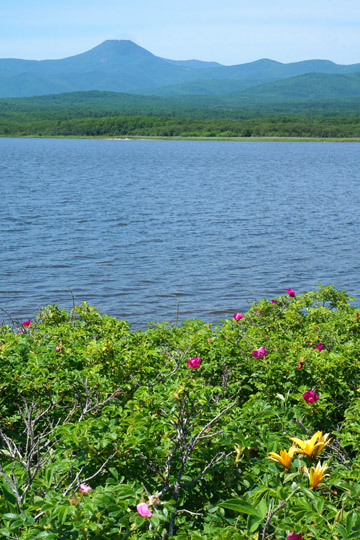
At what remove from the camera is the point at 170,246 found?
20609 millimetres

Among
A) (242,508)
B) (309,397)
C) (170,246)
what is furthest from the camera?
(170,246)

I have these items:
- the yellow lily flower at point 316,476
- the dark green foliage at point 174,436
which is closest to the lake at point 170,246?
the dark green foliage at point 174,436

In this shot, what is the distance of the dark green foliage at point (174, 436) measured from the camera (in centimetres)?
266

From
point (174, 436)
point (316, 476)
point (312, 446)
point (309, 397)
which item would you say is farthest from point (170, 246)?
point (316, 476)

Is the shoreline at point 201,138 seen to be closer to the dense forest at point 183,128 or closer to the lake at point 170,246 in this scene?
the dense forest at point 183,128

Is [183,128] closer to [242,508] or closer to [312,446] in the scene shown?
[312,446]

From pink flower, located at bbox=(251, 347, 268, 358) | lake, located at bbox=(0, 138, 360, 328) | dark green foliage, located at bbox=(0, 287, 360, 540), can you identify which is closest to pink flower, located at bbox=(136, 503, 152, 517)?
dark green foliage, located at bbox=(0, 287, 360, 540)

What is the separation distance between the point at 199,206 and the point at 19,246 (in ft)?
44.5

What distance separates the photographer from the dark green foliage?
2664 mm

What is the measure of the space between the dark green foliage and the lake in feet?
15.7

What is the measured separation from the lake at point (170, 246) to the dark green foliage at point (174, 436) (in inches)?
188

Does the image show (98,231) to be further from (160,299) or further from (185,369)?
(185,369)

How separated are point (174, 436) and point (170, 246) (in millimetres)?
17265

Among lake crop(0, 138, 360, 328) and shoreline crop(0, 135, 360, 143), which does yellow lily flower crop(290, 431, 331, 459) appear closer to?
lake crop(0, 138, 360, 328)
